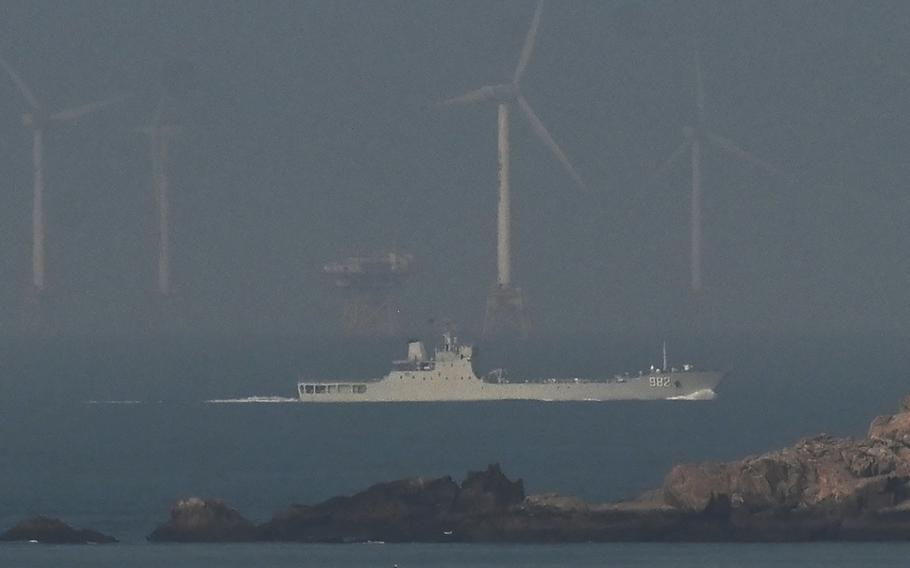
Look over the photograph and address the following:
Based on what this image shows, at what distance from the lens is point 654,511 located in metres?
101

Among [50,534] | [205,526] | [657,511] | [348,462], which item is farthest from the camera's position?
[348,462]

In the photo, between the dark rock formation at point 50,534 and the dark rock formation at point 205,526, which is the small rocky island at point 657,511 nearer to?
the dark rock formation at point 205,526

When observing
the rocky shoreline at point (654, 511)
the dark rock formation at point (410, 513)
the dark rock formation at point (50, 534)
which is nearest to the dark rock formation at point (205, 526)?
the rocky shoreline at point (654, 511)

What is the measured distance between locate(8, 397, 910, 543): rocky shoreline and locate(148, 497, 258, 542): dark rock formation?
1.3 inches

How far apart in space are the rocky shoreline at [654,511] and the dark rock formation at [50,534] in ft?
0.55

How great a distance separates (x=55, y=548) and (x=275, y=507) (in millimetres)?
20071

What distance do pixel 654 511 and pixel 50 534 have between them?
19483 mm

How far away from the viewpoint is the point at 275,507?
120m

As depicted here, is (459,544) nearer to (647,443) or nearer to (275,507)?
(275,507)

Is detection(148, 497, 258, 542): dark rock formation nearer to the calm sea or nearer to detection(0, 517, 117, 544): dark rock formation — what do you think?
the calm sea

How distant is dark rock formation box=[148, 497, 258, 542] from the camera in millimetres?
101812

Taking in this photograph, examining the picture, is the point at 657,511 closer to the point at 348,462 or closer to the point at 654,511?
the point at 654,511

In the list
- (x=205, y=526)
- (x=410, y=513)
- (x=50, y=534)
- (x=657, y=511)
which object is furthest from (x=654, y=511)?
(x=50, y=534)

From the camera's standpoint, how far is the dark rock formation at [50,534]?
10294 centimetres
